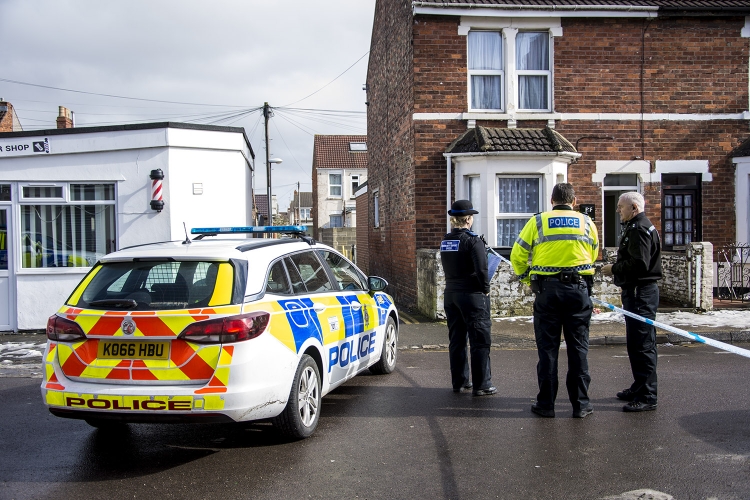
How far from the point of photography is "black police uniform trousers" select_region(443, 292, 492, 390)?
20.7 feet

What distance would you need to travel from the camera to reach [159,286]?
475 centimetres

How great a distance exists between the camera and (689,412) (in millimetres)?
5719

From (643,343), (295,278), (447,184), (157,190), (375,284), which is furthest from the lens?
(447,184)

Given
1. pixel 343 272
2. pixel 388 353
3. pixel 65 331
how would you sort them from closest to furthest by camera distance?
pixel 65 331 < pixel 343 272 < pixel 388 353

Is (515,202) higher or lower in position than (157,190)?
lower

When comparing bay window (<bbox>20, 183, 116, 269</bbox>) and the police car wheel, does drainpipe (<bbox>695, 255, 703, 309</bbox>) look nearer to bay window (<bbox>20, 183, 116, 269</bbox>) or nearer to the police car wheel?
the police car wheel

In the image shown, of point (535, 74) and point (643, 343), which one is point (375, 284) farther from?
point (535, 74)

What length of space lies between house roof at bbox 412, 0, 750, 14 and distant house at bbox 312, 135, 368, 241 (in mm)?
33575

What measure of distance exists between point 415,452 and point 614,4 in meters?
11.6

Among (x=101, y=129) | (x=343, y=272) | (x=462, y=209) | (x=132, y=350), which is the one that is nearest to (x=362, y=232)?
(x=101, y=129)

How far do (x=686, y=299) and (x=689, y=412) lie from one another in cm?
704

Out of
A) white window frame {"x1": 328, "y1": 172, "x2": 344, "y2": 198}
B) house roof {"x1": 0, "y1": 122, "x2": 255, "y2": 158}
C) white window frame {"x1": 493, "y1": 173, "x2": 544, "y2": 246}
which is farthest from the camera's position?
white window frame {"x1": 328, "y1": 172, "x2": 344, "y2": 198}

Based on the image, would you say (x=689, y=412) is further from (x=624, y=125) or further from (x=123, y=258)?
(x=624, y=125)

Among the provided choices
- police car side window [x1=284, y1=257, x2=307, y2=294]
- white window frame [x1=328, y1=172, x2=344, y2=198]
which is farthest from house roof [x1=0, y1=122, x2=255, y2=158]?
white window frame [x1=328, y1=172, x2=344, y2=198]
